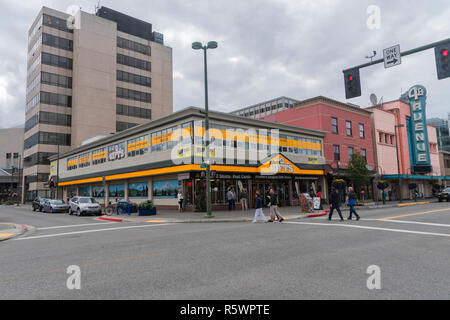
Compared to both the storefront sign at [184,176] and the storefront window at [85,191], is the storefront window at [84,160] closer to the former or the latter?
the storefront window at [85,191]

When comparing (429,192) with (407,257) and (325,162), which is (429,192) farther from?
(407,257)

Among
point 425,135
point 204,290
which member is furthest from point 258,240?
point 425,135

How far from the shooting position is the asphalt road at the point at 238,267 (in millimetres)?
4562

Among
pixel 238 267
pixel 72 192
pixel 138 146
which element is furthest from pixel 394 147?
pixel 72 192

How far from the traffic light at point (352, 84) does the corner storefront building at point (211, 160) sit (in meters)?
9.45

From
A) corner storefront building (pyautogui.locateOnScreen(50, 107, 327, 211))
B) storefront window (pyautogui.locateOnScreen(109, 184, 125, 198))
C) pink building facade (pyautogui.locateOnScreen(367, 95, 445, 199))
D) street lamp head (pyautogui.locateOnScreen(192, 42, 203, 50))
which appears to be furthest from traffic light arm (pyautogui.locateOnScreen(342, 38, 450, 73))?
pink building facade (pyautogui.locateOnScreen(367, 95, 445, 199))

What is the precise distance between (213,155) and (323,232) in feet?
47.7

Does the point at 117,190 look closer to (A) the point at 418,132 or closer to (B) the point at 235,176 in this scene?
(B) the point at 235,176

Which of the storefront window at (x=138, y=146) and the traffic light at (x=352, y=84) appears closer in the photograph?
the traffic light at (x=352, y=84)

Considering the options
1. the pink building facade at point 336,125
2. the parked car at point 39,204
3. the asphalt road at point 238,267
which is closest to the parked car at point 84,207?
the parked car at point 39,204

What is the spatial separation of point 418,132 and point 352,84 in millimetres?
38993

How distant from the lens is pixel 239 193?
2605 cm

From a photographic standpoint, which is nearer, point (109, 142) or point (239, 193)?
point (239, 193)

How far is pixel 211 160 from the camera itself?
934 inches
